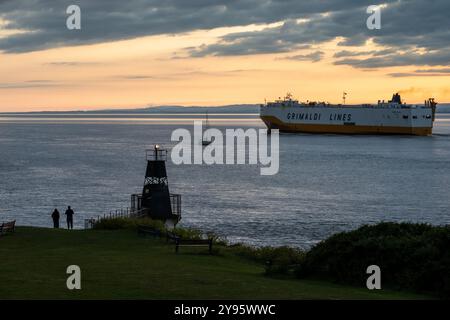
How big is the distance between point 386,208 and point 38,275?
40473 millimetres

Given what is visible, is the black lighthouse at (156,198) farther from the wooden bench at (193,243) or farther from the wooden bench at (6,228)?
the wooden bench at (193,243)

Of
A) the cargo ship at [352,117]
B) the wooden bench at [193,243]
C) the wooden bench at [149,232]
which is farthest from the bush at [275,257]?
the cargo ship at [352,117]

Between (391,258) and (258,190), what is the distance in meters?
47.8

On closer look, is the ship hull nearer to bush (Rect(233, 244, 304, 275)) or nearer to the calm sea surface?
the calm sea surface

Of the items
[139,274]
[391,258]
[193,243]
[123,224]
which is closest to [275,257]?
[193,243]

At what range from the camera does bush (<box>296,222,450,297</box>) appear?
18656mm

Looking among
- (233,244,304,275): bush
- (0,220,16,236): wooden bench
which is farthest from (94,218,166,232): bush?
(233,244,304,275): bush

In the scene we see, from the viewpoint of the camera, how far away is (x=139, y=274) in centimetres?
1859

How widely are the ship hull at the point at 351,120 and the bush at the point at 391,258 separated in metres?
139

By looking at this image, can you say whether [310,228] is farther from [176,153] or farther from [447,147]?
[447,147]

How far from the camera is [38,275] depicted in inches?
713

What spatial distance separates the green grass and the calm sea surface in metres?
15.0

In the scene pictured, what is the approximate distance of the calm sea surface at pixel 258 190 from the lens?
46.7 metres
